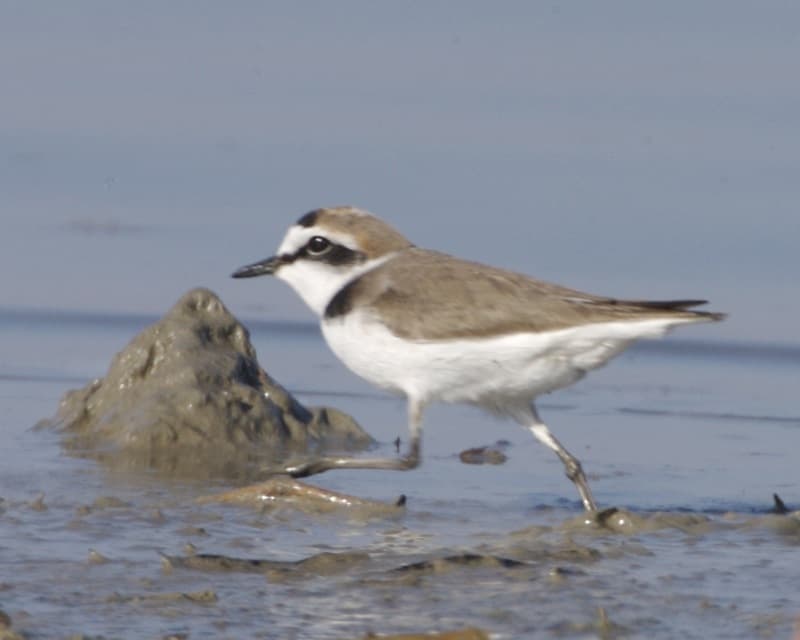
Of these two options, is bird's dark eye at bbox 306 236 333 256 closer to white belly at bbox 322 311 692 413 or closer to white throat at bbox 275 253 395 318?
white throat at bbox 275 253 395 318

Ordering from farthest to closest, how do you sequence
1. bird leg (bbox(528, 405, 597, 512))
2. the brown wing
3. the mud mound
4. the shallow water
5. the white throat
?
the mud mound → the white throat → bird leg (bbox(528, 405, 597, 512)) → the brown wing → the shallow water

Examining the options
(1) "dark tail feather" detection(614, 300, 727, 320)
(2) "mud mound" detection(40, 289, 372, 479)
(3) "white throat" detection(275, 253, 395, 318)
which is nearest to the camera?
(1) "dark tail feather" detection(614, 300, 727, 320)

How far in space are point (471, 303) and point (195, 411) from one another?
1.44 m

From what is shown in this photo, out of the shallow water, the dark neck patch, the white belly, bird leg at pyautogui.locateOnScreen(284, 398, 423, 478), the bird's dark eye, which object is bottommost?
the shallow water

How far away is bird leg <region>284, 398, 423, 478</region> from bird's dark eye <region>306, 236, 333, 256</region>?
0.70 m

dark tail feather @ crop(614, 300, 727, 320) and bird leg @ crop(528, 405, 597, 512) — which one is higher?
dark tail feather @ crop(614, 300, 727, 320)

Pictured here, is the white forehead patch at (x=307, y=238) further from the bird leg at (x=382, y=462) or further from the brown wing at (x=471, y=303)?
the bird leg at (x=382, y=462)

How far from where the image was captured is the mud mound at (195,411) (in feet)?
26.5

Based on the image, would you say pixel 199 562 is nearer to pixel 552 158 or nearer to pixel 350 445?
pixel 350 445

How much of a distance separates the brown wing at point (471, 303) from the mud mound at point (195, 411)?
88cm

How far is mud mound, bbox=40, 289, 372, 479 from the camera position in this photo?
26.5ft

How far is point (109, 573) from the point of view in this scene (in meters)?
6.02

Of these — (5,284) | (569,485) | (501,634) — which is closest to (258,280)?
(5,284)

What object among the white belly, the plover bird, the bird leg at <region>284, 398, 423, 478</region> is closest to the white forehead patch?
the plover bird
